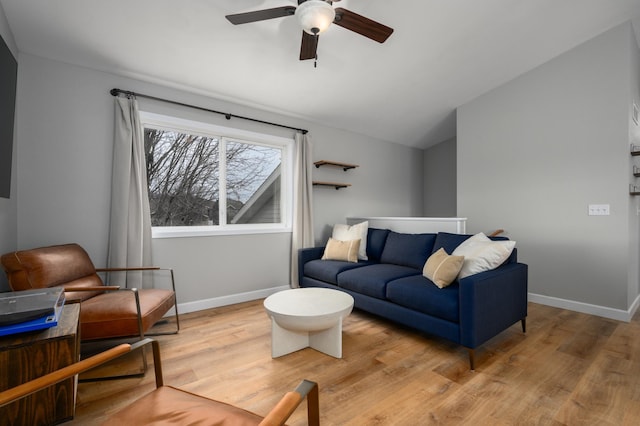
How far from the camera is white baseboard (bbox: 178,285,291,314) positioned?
3.20 meters

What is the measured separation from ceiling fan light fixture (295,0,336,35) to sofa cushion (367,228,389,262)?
102 inches

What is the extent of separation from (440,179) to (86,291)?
5.57 metres

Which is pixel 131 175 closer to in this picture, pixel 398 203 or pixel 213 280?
pixel 213 280

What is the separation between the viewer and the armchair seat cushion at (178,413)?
3.20 ft

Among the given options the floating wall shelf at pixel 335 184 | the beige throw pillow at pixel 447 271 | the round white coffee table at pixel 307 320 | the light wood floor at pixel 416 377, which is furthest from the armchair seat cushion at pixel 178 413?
the floating wall shelf at pixel 335 184

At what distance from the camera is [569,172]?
133 inches

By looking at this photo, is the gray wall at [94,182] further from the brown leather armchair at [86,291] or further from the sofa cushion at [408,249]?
the sofa cushion at [408,249]

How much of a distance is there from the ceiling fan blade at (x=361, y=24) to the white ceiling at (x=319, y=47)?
591mm

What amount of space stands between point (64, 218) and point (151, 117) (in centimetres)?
124

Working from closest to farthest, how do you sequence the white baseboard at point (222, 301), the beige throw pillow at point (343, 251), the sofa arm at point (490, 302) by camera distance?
the sofa arm at point (490, 302)
the white baseboard at point (222, 301)
the beige throw pillow at point (343, 251)

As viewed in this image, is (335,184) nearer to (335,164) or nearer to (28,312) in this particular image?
(335,164)

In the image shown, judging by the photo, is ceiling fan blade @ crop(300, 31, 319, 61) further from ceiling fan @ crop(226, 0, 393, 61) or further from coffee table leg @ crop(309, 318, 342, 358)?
coffee table leg @ crop(309, 318, 342, 358)

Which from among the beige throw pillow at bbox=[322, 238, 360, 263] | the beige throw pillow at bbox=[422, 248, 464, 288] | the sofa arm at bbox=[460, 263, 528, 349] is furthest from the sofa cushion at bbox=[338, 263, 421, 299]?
the sofa arm at bbox=[460, 263, 528, 349]

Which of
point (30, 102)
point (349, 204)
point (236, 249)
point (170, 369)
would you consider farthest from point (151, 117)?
point (349, 204)
